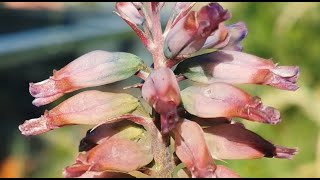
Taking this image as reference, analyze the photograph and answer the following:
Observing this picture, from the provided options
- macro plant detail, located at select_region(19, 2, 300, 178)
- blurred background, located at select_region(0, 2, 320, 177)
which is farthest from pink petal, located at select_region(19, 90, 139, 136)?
blurred background, located at select_region(0, 2, 320, 177)

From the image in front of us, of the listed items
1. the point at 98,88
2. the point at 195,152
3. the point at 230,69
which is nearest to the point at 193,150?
the point at 195,152

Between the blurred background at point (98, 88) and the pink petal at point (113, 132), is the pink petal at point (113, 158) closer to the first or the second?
the pink petal at point (113, 132)

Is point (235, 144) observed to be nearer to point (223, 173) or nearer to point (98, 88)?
point (223, 173)

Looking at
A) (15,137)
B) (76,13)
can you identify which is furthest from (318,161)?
(76,13)

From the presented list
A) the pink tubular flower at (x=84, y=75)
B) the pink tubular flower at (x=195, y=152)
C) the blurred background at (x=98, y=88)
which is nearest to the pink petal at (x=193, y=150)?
the pink tubular flower at (x=195, y=152)

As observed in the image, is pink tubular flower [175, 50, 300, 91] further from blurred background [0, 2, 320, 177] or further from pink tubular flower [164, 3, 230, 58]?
blurred background [0, 2, 320, 177]

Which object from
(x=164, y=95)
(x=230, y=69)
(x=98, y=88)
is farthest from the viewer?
(x=98, y=88)

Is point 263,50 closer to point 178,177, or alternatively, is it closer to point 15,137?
point 15,137
